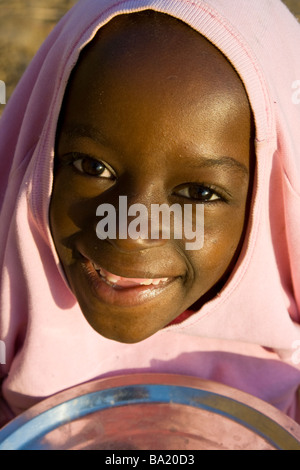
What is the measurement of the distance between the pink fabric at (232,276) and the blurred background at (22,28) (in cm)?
99

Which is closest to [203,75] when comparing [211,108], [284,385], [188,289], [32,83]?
[211,108]

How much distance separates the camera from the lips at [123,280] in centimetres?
79

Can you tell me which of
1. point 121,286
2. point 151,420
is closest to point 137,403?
point 151,420

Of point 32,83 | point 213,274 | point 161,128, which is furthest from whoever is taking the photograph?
point 32,83

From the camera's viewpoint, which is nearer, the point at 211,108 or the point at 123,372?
the point at 211,108

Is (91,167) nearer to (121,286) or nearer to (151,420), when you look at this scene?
(121,286)

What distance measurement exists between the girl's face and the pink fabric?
0.08 ft

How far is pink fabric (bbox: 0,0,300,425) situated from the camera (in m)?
0.71

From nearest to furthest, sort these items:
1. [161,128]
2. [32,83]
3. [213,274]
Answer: [161,128], [213,274], [32,83]

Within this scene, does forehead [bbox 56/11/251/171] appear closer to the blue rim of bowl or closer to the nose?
the nose

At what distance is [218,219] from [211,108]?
0.15m
